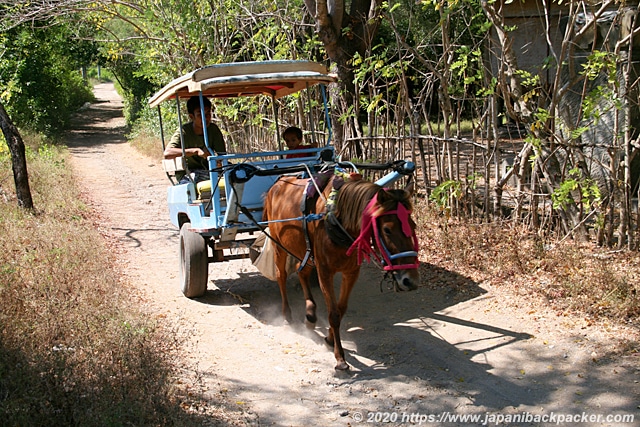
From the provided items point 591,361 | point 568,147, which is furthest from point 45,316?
point 568,147

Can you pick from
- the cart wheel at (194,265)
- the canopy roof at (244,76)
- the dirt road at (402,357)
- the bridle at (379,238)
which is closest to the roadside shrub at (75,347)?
the dirt road at (402,357)

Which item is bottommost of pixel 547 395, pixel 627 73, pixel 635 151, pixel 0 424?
pixel 547 395

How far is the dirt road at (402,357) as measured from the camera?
14.8ft

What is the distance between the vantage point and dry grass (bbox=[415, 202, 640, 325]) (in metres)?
5.78

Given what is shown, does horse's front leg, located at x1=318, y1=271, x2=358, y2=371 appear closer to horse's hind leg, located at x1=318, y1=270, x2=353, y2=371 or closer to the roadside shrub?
horse's hind leg, located at x1=318, y1=270, x2=353, y2=371

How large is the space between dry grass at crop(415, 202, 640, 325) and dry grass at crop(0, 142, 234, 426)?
3.55 meters

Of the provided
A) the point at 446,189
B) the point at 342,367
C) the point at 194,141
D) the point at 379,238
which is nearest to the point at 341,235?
the point at 379,238

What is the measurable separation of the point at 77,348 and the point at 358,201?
2420 millimetres

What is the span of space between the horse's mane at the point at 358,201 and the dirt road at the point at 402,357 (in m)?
1.28

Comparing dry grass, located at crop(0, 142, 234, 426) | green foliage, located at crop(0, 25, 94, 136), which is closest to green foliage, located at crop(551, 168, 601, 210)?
dry grass, located at crop(0, 142, 234, 426)

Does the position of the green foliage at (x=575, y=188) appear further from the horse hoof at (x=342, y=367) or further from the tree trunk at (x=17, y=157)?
the tree trunk at (x=17, y=157)

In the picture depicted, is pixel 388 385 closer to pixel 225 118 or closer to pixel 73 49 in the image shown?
pixel 225 118

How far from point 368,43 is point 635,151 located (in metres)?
5.04

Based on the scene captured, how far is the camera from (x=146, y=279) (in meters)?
8.17
